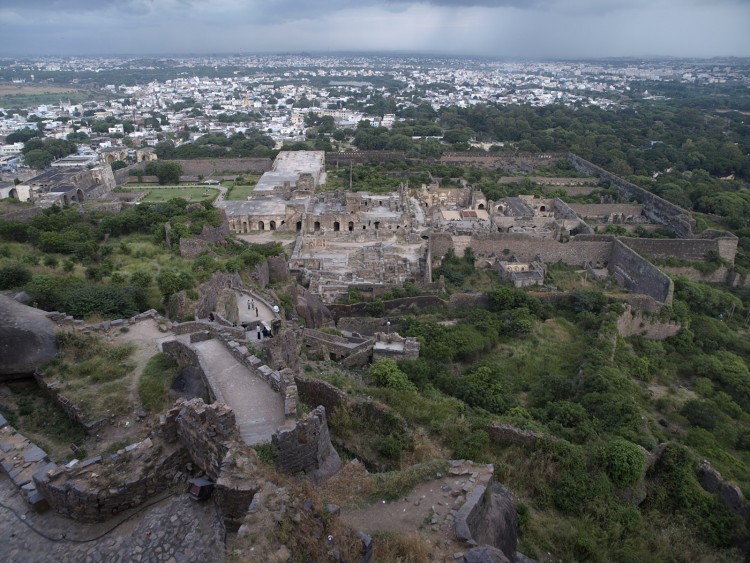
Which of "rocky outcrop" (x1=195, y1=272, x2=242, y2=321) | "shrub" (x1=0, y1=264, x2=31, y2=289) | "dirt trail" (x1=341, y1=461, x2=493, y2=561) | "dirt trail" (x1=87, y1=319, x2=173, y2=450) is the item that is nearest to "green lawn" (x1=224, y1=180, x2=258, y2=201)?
"rocky outcrop" (x1=195, y1=272, x2=242, y2=321)

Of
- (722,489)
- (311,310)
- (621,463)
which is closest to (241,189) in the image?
(311,310)

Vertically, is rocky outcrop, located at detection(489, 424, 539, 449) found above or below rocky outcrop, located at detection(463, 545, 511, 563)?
below

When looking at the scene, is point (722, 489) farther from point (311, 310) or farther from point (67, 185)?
point (67, 185)

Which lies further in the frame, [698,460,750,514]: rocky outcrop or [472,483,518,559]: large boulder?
[698,460,750,514]: rocky outcrop

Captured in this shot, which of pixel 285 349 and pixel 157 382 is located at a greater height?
pixel 157 382

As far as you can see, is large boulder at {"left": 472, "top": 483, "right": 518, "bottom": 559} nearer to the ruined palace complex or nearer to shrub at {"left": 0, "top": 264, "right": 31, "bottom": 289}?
shrub at {"left": 0, "top": 264, "right": 31, "bottom": 289}

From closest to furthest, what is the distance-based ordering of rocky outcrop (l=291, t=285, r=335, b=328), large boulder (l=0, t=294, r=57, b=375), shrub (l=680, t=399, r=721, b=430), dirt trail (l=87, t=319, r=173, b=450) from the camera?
1. dirt trail (l=87, t=319, r=173, b=450)
2. large boulder (l=0, t=294, r=57, b=375)
3. shrub (l=680, t=399, r=721, b=430)
4. rocky outcrop (l=291, t=285, r=335, b=328)

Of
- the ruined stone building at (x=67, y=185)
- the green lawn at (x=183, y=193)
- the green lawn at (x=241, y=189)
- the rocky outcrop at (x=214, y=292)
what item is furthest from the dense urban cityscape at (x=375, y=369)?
the green lawn at (x=183, y=193)
